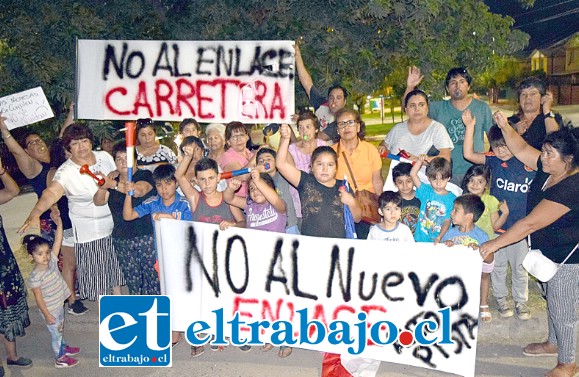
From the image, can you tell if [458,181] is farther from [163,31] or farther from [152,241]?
[163,31]

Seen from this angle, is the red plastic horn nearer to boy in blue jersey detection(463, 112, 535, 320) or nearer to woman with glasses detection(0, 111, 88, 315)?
woman with glasses detection(0, 111, 88, 315)

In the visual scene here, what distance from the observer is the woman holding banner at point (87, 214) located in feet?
17.1

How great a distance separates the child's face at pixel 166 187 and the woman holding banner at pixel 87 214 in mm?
530

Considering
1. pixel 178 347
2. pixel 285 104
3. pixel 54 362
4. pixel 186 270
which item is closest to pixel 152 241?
pixel 186 270

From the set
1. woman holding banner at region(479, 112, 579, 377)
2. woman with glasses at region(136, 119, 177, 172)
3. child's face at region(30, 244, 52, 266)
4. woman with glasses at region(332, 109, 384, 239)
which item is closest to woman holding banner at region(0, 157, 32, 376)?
child's face at region(30, 244, 52, 266)

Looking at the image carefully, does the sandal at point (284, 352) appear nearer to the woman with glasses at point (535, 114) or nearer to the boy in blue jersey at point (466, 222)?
the boy in blue jersey at point (466, 222)

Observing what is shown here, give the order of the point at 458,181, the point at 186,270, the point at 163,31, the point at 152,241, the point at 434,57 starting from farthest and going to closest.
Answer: the point at 163,31, the point at 434,57, the point at 458,181, the point at 152,241, the point at 186,270

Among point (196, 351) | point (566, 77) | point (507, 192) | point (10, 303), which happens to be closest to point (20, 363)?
point (10, 303)

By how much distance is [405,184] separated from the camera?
5.15m

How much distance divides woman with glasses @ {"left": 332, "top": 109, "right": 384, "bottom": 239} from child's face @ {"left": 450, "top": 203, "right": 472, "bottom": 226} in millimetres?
712

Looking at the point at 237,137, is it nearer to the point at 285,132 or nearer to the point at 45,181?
the point at 285,132

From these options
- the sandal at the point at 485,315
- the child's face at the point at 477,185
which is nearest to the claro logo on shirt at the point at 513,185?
the child's face at the point at 477,185

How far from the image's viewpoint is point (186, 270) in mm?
4930

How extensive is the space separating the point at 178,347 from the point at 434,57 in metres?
3.56
